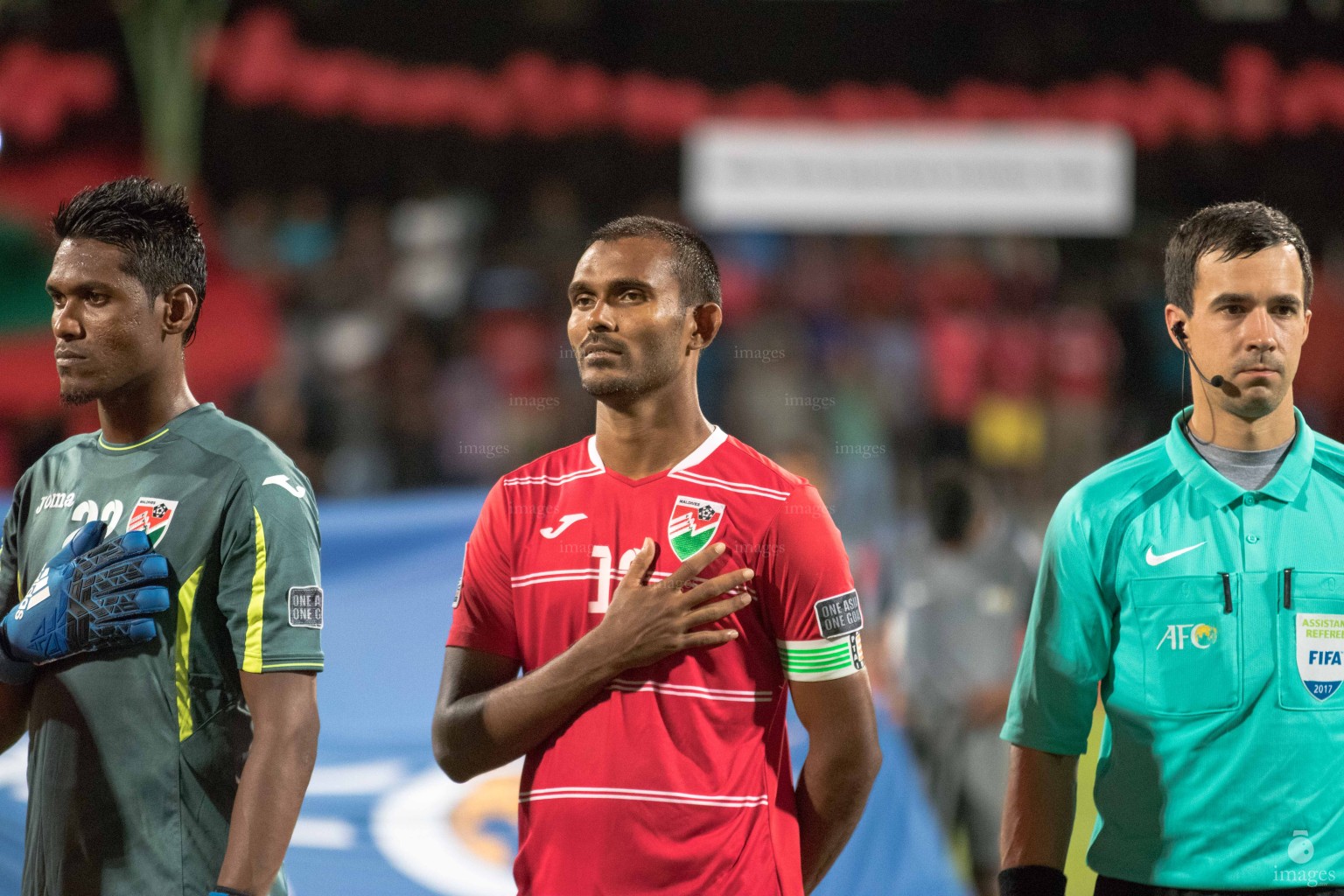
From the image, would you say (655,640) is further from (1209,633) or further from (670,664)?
(1209,633)

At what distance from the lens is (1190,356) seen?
7.65 ft

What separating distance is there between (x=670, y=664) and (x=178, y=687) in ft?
2.44

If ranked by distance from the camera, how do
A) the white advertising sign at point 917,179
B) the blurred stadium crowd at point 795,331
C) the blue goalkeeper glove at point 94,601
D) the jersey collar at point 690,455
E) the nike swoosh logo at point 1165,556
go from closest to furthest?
the blue goalkeeper glove at point 94,601 → the nike swoosh logo at point 1165,556 → the jersey collar at point 690,455 → the blurred stadium crowd at point 795,331 → the white advertising sign at point 917,179

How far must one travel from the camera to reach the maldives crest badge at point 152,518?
2186mm

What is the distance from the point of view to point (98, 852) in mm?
2119

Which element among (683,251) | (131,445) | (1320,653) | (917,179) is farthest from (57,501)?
(917,179)

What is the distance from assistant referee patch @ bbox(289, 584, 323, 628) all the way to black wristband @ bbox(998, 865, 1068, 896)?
1149mm

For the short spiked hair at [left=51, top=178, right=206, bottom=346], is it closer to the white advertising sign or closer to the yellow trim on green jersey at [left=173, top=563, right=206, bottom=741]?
the yellow trim on green jersey at [left=173, top=563, right=206, bottom=741]

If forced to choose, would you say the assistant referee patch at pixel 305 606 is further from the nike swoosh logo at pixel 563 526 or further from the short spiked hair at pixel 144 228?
the short spiked hair at pixel 144 228

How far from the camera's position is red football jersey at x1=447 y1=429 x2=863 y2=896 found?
2139mm

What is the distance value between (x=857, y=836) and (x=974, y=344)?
573cm

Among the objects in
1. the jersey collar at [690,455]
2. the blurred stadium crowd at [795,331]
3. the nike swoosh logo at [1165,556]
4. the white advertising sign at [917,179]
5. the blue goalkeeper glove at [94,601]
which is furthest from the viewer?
the white advertising sign at [917,179]

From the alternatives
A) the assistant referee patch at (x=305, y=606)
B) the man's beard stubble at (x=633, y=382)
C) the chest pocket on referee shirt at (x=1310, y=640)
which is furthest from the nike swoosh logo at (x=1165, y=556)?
the assistant referee patch at (x=305, y=606)

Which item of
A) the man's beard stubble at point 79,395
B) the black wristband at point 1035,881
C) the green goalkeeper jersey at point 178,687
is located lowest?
the black wristband at point 1035,881
